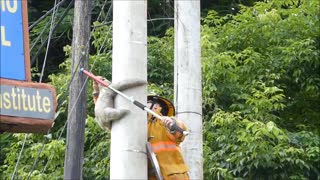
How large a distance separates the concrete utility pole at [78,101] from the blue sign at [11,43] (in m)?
4.41

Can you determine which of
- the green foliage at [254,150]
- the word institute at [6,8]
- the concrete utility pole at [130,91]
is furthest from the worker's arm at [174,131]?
the green foliage at [254,150]

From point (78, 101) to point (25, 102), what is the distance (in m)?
5.10

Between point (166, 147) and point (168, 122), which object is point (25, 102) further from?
point (166, 147)

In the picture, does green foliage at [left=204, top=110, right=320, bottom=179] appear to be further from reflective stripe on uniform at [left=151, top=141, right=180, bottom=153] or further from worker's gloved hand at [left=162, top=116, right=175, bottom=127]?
worker's gloved hand at [left=162, top=116, right=175, bottom=127]

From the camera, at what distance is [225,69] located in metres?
12.8

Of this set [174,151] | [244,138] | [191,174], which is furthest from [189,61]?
[244,138]

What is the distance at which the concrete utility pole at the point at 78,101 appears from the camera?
10.2 m

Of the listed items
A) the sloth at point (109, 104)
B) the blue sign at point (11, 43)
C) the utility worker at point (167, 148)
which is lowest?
the utility worker at point (167, 148)

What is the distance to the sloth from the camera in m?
5.73

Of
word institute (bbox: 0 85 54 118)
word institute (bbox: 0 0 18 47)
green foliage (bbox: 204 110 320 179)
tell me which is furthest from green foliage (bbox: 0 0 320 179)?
word institute (bbox: 0 85 54 118)

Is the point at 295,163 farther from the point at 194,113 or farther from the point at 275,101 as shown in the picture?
the point at 194,113

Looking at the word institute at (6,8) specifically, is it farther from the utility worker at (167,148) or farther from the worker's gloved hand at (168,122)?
the utility worker at (167,148)

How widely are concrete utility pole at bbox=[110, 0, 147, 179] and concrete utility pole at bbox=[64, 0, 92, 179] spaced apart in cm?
411

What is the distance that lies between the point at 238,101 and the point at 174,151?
21.4 ft
